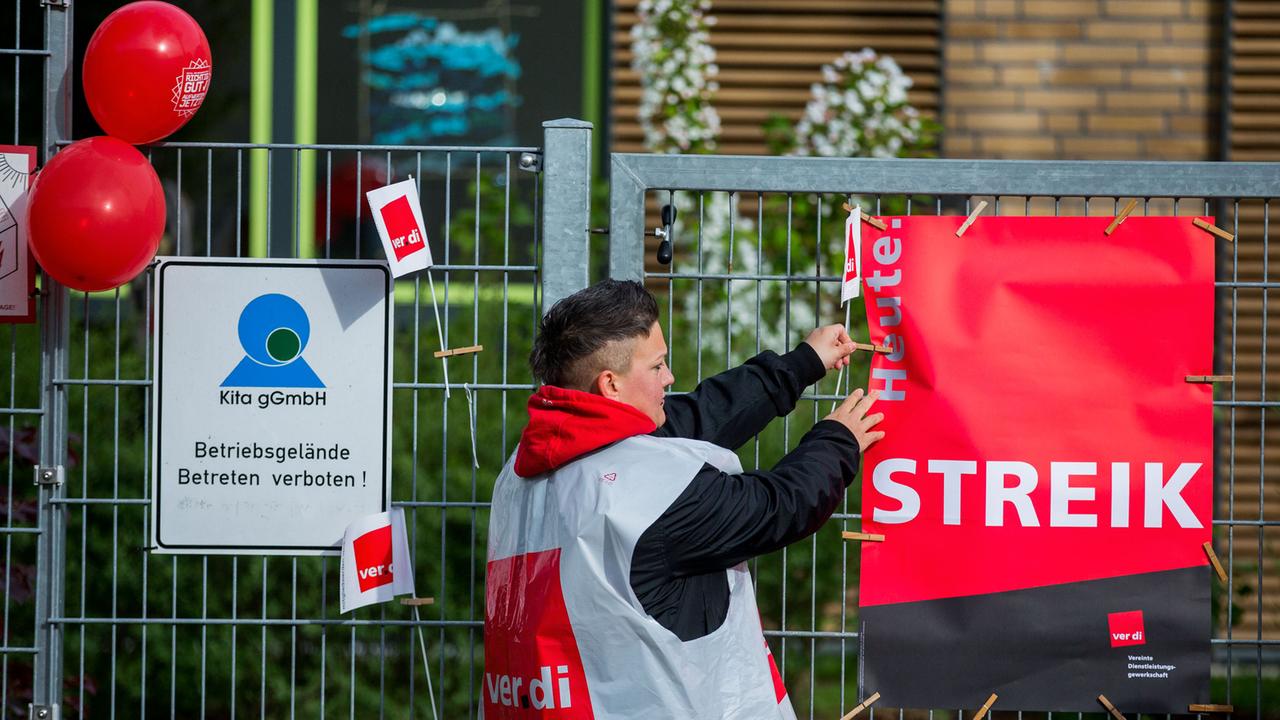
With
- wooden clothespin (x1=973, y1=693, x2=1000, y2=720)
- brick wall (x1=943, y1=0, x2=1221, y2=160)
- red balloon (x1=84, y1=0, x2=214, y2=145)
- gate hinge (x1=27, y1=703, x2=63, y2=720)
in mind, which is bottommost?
gate hinge (x1=27, y1=703, x2=63, y2=720)

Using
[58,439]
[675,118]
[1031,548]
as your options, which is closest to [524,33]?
[675,118]

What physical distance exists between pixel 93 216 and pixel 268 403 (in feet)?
1.97

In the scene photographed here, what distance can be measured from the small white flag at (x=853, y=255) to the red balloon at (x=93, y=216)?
1675 mm

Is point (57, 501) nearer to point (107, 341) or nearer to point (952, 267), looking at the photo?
point (107, 341)

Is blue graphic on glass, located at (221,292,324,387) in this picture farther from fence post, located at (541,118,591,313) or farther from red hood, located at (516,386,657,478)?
red hood, located at (516,386,657,478)

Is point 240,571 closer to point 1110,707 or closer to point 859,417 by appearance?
point 859,417

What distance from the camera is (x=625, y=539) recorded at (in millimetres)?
2424

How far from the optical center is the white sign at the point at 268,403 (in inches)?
129

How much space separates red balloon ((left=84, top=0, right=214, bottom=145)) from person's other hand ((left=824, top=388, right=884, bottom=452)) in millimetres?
1784

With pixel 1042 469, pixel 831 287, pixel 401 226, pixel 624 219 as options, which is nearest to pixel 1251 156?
pixel 831 287

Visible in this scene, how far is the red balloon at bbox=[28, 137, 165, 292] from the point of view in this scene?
3.09m

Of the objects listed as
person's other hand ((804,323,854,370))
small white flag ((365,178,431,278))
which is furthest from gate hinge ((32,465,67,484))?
person's other hand ((804,323,854,370))

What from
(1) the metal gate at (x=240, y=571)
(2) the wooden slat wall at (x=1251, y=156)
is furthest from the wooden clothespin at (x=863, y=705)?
(2) the wooden slat wall at (x=1251, y=156)

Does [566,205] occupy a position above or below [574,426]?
above
